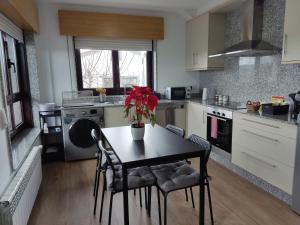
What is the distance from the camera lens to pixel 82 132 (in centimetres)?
339

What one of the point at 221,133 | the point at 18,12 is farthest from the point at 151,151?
the point at 18,12

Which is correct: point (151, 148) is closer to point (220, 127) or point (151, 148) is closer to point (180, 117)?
point (220, 127)

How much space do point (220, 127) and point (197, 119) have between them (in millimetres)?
582

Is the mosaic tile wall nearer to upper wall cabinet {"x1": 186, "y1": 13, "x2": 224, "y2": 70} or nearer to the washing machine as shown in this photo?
the washing machine

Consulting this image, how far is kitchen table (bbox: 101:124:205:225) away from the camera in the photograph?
60.5 inches

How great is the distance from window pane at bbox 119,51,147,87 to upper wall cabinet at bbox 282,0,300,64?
242 centimetres

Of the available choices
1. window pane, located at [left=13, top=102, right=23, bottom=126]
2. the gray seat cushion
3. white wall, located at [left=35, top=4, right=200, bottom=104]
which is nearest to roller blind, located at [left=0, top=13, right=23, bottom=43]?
white wall, located at [left=35, top=4, right=200, bottom=104]

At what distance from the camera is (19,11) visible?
2.18 m

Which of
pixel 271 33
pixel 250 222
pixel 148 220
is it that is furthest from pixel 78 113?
pixel 271 33

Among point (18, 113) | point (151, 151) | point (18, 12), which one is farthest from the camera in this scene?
point (18, 113)

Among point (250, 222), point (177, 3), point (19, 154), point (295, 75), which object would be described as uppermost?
point (177, 3)

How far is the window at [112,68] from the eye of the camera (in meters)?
3.82

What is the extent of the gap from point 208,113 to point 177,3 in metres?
1.78

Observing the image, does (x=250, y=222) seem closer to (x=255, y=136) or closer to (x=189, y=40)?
(x=255, y=136)
